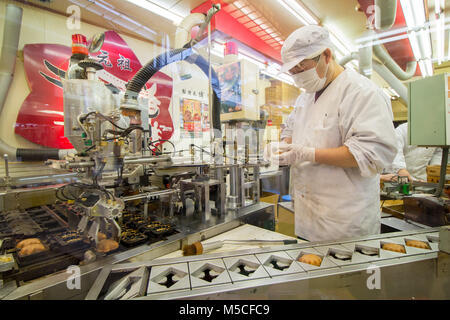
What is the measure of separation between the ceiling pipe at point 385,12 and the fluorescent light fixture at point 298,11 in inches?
23.1

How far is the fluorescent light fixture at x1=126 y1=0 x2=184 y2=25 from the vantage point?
1853 mm

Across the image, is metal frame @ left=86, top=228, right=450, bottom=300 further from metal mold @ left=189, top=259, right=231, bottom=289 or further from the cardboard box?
the cardboard box

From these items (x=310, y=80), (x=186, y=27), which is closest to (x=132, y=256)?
(x=310, y=80)

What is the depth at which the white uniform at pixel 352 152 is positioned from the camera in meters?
0.98

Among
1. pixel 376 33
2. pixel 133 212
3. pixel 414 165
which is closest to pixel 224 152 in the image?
pixel 133 212

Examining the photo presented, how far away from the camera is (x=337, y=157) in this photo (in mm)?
1030

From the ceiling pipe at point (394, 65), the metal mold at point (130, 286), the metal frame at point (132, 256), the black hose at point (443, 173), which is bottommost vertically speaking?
the metal frame at point (132, 256)

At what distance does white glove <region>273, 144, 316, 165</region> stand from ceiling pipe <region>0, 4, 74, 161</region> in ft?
5.45

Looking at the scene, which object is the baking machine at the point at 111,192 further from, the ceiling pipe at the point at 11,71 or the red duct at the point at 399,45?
the red duct at the point at 399,45

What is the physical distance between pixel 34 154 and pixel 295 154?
7.06ft

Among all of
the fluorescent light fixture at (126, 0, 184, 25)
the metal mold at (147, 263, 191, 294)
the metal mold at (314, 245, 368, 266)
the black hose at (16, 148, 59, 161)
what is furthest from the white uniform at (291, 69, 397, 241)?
the black hose at (16, 148, 59, 161)

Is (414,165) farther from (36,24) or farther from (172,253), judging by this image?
(36,24)

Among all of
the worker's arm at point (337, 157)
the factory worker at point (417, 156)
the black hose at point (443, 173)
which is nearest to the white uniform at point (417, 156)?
the factory worker at point (417, 156)

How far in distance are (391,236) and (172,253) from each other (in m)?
1.02
